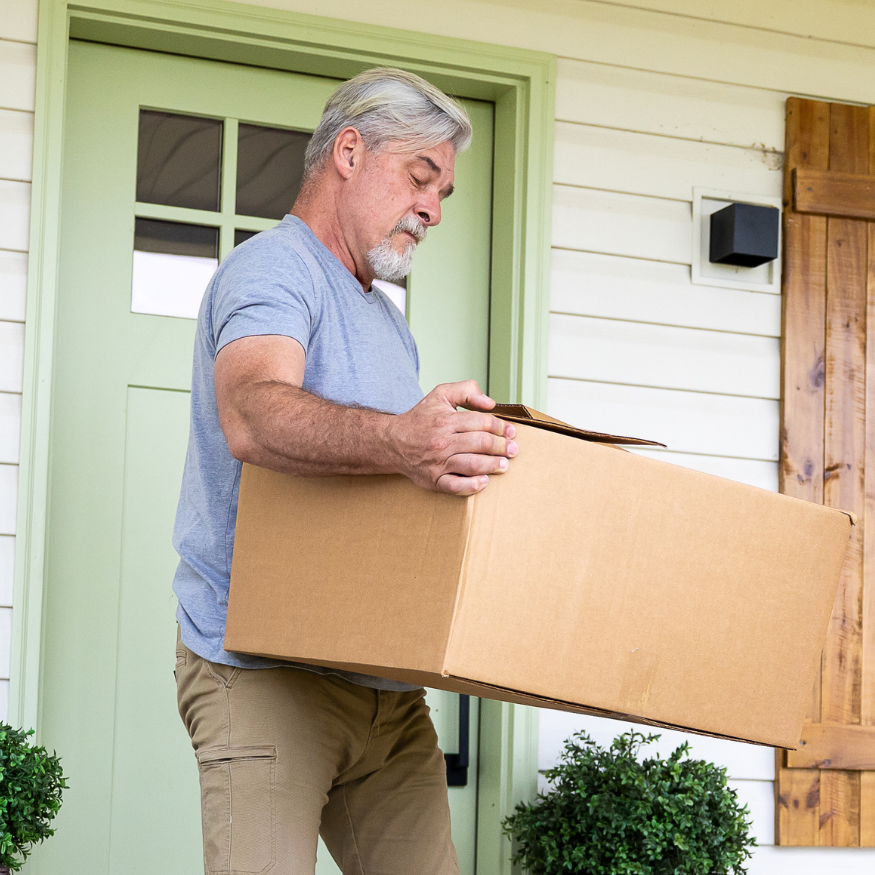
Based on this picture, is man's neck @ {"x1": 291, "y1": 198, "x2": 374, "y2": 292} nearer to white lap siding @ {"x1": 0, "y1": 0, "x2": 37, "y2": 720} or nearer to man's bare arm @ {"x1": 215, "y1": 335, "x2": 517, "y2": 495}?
man's bare arm @ {"x1": 215, "y1": 335, "x2": 517, "y2": 495}

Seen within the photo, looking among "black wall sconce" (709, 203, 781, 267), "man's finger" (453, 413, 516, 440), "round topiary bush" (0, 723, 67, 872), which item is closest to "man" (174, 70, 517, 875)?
"man's finger" (453, 413, 516, 440)

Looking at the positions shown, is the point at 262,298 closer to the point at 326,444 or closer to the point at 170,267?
the point at 326,444

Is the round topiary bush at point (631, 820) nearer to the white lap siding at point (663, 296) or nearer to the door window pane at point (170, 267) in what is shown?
the white lap siding at point (663, 296)

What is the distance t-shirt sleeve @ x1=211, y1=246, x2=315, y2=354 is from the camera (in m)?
1.23

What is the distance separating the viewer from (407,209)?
1507 millimetres

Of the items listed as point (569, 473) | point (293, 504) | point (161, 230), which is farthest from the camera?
point (161, 230)

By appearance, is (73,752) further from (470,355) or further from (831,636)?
(831,636)

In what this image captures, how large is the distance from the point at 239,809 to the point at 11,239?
144 centimetres

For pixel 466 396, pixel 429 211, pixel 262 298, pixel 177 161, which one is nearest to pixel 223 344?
pixel 262 298

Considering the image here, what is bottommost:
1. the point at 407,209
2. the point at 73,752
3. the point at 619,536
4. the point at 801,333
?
the point at 73,752

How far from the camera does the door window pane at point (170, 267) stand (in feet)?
8.03

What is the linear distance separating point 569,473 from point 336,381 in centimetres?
39

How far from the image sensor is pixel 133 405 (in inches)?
94.2

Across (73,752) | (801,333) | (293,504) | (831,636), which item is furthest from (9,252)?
(831,636)
